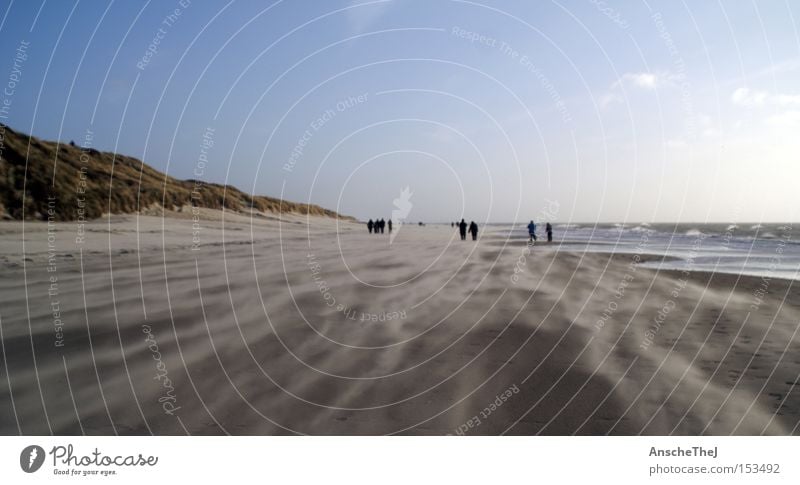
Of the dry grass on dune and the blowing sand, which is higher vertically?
the dry grass on dune

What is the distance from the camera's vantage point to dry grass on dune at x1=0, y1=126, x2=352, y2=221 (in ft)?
78.5

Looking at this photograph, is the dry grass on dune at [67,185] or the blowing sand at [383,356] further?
the dry grass on dune at [67,185]

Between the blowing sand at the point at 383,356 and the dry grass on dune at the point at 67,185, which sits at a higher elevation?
the dry grass on dune at the point at 67,185

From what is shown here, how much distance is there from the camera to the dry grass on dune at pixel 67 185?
2393cm

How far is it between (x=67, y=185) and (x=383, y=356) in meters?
27.8

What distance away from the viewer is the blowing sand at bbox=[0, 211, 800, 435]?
5.66m

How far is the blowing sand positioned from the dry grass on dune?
12.5 metres

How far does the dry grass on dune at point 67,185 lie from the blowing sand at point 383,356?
12476mm

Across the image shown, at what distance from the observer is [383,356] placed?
7297mm

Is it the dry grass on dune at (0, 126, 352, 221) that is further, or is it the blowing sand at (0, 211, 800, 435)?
the dry grass on dune at (0, 126, 352, 221)

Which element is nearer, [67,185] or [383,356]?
[383,356]

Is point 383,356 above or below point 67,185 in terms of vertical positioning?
below
